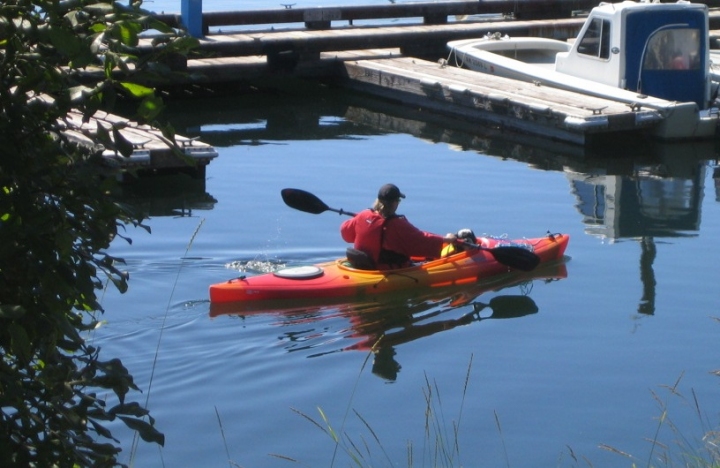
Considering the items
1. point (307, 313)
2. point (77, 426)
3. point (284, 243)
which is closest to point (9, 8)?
point (77, 426)

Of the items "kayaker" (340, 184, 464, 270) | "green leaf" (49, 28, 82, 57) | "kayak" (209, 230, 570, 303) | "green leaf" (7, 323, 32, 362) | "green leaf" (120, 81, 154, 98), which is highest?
"green leaf" (49, 28, 82, 57)

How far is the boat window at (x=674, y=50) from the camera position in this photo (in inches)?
571

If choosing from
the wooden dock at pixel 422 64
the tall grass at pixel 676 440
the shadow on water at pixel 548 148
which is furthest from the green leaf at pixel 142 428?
the wooden dock at pixel 422 64

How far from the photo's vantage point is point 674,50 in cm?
1459

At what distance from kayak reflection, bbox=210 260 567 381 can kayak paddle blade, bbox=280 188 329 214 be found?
1331 mm

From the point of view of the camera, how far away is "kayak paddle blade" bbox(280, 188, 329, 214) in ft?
31.0

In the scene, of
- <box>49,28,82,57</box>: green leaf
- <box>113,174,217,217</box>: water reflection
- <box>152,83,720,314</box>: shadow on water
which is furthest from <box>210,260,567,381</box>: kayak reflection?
<box>49,28,82,57</box>: green leaf

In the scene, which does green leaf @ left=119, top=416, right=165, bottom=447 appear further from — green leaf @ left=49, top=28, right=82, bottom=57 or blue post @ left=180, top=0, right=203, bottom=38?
blue post @ left=180, top=0, right=203, bottom=38

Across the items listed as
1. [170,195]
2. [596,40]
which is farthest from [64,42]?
[596,40]

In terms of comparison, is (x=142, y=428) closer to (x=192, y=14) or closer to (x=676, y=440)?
(x=676, y=440)

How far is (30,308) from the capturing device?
2115 mm

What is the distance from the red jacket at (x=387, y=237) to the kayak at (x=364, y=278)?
0.15 m

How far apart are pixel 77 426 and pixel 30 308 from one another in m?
0.26

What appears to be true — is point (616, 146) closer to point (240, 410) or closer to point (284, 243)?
point (284, 243)
